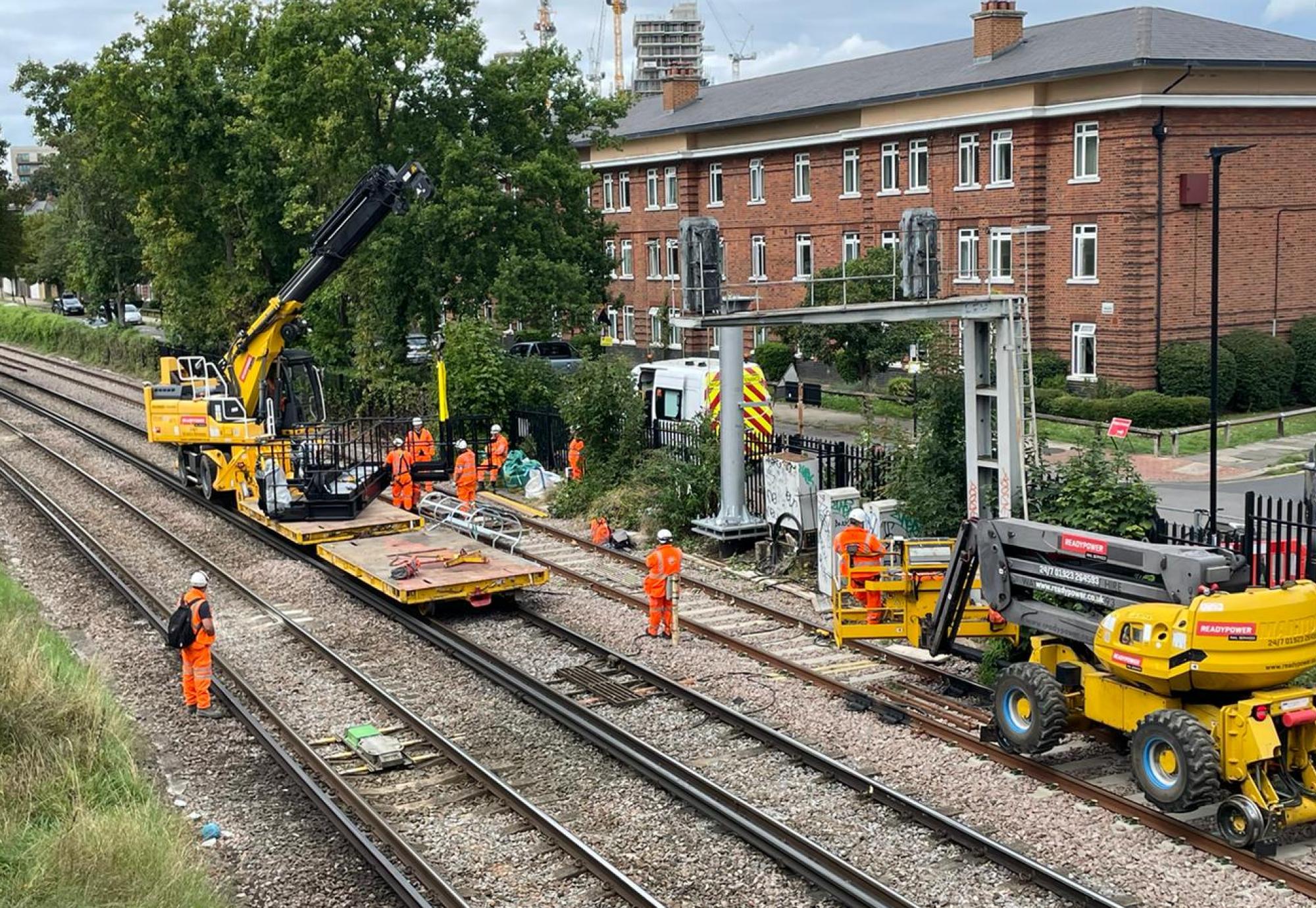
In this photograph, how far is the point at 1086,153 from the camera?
3728cm

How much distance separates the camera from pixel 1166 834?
1050 centimetres

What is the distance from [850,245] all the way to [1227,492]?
20799 millimetres

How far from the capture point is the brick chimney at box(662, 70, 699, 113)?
56.0 meters

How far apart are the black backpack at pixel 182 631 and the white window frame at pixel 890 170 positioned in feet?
108

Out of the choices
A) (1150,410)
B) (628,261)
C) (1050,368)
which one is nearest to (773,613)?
(1150,410)

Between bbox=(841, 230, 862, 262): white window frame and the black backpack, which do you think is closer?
the black backpack

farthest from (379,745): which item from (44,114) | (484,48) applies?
(44,114)

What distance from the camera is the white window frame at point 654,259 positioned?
54656mm

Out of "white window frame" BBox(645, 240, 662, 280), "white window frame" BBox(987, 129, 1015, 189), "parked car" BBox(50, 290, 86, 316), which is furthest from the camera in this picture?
"parked car" BBox(50, 290, 86, 316)

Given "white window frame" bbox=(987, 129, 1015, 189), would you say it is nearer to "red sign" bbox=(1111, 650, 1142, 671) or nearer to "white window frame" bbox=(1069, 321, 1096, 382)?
"white window frame" bbox=(1069, 321, 1096, 382)

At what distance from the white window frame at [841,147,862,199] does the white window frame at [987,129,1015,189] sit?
593cm

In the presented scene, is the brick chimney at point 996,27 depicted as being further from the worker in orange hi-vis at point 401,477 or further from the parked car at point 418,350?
the worker in orange hi-vis at point 401,477

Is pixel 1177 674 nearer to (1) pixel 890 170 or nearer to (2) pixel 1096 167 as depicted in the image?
(2) pixel 1096 167

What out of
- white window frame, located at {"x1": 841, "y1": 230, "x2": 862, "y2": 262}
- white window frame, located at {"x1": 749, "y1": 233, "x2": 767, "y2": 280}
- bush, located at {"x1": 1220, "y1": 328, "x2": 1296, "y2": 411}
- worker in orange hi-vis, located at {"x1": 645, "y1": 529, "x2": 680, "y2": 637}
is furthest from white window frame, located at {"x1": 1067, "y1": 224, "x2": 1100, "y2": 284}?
worker in orange hi-vis, located at {"x1": 645, "y1": 529, "x2": 680, "y2": 637}
